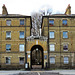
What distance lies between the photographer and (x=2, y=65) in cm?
3114

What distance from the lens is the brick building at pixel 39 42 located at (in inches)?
1225

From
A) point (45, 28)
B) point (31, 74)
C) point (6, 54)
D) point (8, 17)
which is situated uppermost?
point (8, 17)

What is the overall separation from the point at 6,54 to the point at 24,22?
7628 millimetres

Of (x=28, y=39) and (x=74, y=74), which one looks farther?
(x=28, y=39)

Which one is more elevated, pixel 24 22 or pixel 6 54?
pixel 24 22

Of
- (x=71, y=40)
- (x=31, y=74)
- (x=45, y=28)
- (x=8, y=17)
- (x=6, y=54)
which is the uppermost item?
(x=8, y=17)

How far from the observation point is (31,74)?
2412 cm

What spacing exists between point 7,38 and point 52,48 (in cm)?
958

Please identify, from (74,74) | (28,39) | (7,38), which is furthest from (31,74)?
(7,38)

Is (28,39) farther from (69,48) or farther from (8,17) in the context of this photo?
(69,48)

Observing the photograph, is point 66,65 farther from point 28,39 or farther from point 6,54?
point 6,54

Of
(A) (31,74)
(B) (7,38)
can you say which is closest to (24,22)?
(B) (7,38)

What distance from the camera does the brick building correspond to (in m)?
31.1

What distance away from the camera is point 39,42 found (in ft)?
102
